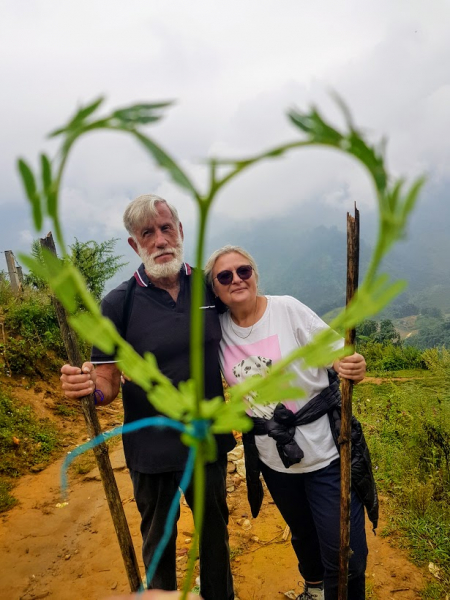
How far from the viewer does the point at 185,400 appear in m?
0.43

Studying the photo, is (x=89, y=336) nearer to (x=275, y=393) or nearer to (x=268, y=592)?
(x=275, y=393)

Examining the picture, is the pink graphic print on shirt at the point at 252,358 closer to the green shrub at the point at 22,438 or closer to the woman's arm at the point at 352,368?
the woman's arm at the point at 352,368

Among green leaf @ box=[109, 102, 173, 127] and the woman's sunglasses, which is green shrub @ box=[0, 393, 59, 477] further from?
green leaf @ box=[109, 102, 173, 127]

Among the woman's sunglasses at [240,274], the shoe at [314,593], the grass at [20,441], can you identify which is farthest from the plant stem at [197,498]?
the grass at [20,441]

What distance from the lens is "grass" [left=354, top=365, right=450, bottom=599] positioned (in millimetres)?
3768

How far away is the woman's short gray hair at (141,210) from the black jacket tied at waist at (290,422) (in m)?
1.46

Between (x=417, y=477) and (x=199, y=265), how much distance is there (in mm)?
5465

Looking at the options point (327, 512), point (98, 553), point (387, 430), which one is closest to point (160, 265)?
point (327, 512)

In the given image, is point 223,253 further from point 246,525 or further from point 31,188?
point 246,525

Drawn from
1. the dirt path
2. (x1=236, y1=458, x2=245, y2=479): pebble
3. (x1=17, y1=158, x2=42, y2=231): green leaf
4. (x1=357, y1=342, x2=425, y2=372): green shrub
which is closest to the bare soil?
the dirt path

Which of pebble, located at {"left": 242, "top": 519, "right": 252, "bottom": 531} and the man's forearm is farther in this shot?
pebble, located at {"left": 242, "top": 519, "right": 252, "bottom": 531}

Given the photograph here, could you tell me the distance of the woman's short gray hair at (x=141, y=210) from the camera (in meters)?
2.44

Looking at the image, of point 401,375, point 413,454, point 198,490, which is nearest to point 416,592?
point 413,454

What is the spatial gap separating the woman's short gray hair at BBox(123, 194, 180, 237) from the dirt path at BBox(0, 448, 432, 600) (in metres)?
3.68
